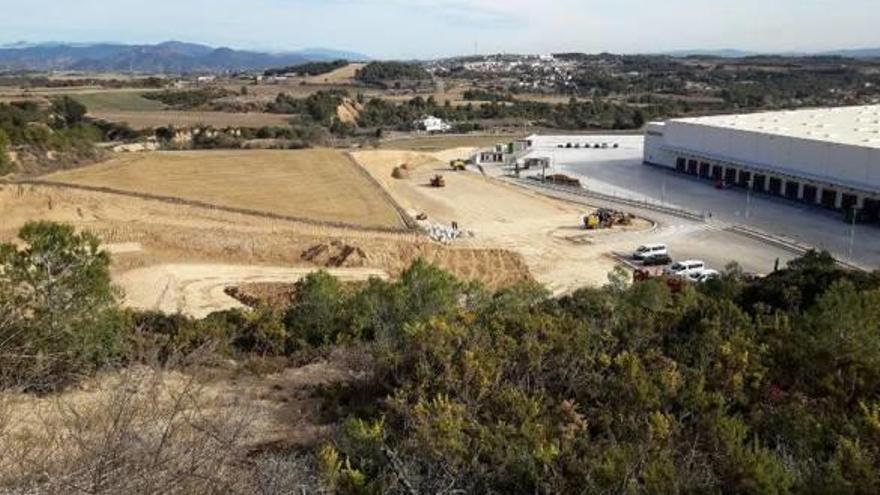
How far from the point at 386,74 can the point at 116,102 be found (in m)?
89.5

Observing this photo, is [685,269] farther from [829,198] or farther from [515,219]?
[829,198]

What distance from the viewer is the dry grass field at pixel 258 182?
41.7 metres

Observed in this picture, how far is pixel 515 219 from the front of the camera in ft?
144

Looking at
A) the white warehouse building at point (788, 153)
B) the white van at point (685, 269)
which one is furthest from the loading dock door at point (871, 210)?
the white van at point (685, 269)

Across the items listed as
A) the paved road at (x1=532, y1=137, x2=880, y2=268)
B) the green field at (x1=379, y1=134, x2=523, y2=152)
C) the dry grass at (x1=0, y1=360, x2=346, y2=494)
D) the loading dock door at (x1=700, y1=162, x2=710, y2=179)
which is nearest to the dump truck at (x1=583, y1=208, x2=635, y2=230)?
the paved road at (x1=532, y1=137, x2=880, y2=268)

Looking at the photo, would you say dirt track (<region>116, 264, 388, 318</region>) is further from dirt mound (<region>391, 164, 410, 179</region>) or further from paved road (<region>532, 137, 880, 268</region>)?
dirt mound (<region>391, 164, 410, 179</region>)

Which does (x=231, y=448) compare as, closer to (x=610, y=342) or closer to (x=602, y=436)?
Result: (x=602, y=436)

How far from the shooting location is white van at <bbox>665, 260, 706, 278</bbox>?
31.2 meters

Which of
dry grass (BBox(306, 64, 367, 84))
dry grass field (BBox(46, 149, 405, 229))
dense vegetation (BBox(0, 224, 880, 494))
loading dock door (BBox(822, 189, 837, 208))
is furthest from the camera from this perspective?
dry grass (BBox(306, 64, 367, 84))

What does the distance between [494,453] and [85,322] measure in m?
9.61

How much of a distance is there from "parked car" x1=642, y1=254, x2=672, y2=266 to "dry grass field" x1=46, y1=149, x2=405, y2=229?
1173 centimetres

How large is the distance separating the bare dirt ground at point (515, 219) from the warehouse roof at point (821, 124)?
13.9 metres

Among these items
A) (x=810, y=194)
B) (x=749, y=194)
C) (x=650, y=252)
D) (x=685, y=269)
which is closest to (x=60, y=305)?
(x=685, y=269)

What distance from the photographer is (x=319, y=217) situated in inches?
1582
